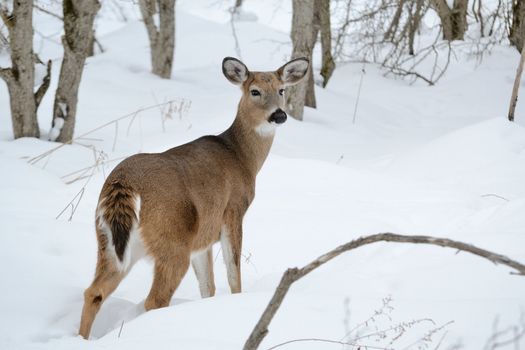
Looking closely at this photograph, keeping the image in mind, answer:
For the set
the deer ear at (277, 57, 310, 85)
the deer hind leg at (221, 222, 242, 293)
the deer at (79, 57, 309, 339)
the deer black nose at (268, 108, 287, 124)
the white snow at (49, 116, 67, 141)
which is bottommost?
the white snow at (49, 116, 67, 141)

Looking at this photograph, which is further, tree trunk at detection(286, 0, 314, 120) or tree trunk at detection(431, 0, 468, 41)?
tree trunk at detection(431, 0, 468, 41)

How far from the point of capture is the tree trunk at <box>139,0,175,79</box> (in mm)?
11969

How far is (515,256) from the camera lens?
3.96m

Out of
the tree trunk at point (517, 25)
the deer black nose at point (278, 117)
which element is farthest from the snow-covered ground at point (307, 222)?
the tree trunk at point (517, 25)

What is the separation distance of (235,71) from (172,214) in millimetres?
2017

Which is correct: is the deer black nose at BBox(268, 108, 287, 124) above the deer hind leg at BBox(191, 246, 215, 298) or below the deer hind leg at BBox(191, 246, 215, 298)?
above

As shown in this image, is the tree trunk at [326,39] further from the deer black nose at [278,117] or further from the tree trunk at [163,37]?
the deer black nose at [278,117]

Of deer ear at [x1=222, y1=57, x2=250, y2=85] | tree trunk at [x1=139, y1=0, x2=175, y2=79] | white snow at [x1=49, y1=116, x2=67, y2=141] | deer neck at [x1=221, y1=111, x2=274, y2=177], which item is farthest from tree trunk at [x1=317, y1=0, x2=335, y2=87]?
deer neck at [x1=221, y1=111, x2=274, y2=177]

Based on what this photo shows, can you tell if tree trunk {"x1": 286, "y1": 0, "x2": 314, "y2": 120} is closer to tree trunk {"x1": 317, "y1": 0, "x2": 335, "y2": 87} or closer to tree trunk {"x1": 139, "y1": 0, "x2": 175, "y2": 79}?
tree trunk {"x1": 317, "y1": 0, "x2": 335, "y2": 87}

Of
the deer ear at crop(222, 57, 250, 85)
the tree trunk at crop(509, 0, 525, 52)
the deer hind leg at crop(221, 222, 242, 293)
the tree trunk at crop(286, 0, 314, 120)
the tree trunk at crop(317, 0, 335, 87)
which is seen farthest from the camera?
the tree trunk at crop(509, 0, 525, 52)

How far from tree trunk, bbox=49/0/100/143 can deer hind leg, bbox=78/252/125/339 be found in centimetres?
449

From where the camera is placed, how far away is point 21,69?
23.5 feet

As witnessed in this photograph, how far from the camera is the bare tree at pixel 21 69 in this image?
23.0ft

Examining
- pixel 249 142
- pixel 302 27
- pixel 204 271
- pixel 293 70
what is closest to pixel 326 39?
pixel 302 27
